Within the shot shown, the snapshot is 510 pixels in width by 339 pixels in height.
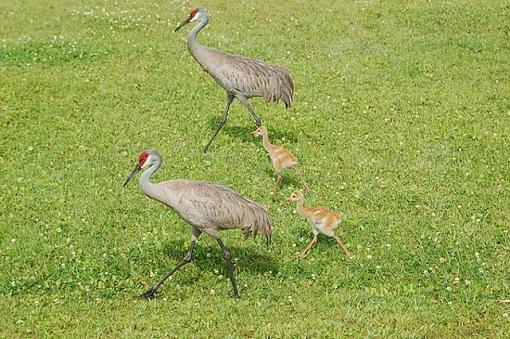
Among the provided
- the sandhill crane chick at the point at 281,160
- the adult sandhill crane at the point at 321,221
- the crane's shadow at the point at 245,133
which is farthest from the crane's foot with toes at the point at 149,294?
the crane's shadow at the point at 245,133

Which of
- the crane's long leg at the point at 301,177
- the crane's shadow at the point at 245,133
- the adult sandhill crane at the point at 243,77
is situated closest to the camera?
the crane's long leg at the point at 301,177

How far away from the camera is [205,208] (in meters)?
8.80

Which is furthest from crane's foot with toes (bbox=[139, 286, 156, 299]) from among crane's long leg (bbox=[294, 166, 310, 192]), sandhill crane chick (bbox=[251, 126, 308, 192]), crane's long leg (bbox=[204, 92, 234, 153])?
crane's long leg (bbox=[204, 92, 234, 153])

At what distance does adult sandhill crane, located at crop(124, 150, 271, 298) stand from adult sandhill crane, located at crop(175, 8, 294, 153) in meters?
3.70

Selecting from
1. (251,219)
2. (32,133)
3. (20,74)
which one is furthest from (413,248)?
(20,74)

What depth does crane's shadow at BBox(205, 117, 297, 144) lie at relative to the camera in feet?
43.1

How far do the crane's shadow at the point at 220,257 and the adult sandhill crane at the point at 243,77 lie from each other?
121 inches

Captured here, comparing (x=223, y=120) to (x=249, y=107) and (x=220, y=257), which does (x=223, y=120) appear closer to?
(x=249, y=107)

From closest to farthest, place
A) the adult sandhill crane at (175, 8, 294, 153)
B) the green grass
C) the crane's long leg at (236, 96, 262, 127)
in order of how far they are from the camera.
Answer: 1. the green grass
2. the adult sandhill crane at (175, 8, 294, 153)
3. the crane's long leg at (236, 96, 262, 127)

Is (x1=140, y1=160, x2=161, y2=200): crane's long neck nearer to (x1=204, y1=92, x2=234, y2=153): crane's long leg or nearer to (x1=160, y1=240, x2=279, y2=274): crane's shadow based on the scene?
(x1=160, y1=240, x2=279, y2=274): crane's shadow

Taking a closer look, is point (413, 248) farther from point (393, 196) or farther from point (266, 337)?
point (266, 337)

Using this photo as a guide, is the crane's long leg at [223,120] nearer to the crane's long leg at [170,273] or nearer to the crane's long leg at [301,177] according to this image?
the crane's long leg at [301,177]

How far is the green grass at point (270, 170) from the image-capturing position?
8.65 metres

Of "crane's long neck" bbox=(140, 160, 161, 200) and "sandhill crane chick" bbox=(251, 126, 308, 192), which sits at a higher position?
"crane's long neck" bbox=(140, 160, 161, 200)
